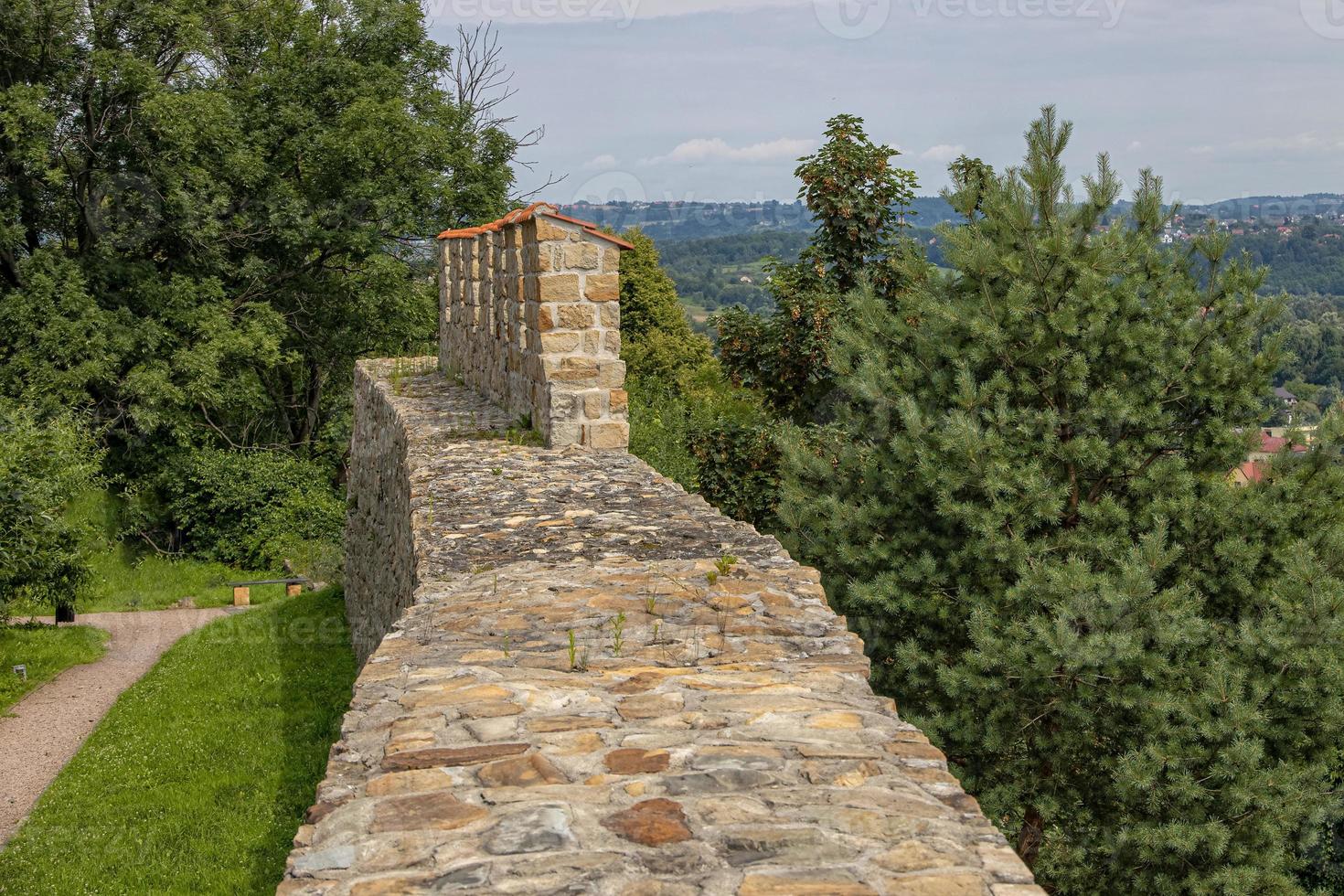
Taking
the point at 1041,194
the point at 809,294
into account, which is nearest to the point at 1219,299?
the point at 1041,194

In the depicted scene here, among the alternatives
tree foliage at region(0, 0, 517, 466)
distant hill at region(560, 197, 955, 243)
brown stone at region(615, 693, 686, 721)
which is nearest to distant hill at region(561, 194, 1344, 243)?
distant hill at region(560, 197, 955, 243)

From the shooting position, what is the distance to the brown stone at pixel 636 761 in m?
2.89

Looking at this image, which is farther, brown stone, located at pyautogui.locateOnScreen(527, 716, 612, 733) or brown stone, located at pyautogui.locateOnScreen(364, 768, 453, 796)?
brown stone, located at pyautogui.locateOnScreen(527, 716, 612, 733)

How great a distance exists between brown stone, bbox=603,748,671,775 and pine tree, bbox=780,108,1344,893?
4.10 metres

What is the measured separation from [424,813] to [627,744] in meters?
0.58

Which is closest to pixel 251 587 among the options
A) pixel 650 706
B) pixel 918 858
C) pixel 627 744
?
pixel 650 706

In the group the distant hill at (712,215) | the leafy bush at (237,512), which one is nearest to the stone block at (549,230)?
the distant hill at (712,215)

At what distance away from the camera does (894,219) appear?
1266 cm

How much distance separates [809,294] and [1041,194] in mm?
4660

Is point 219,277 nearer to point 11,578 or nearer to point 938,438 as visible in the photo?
point 11,578

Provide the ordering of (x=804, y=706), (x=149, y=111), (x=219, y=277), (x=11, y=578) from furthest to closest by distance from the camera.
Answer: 1. (x=219, y=277)
2. (x=149, y=111)
3. (x=11, y=578)
4. (x=804, y=706)

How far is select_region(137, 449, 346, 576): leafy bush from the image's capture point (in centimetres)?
2200

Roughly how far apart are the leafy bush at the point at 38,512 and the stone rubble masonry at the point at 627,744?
30.9 feet

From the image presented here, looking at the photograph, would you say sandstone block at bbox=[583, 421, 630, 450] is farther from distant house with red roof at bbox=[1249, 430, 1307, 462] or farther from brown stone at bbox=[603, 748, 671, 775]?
brown stone at bbox=[603, 748, 671, 775]
